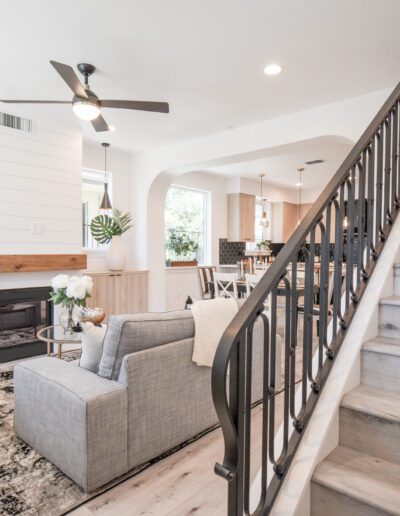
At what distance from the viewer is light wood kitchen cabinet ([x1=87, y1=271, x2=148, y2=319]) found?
518 cm

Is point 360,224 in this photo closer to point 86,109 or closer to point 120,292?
point 86,109

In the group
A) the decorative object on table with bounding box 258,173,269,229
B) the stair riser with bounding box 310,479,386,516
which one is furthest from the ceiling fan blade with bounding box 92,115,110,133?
the decorative object on table with bounding box 258,173,269,229

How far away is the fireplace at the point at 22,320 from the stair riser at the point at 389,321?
3.89m

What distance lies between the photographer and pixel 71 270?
4.75 meters

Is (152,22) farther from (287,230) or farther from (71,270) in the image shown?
(287,230)

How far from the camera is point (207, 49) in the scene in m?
2.96

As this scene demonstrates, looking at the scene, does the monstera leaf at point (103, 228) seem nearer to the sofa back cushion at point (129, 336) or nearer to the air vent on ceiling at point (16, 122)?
the air vent on ceiling at point (16, 122)

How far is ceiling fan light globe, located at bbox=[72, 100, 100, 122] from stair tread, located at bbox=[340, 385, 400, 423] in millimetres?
2729

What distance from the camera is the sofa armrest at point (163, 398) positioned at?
203 centimetres

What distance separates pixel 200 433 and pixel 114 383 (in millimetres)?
835

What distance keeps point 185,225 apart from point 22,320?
387 cm

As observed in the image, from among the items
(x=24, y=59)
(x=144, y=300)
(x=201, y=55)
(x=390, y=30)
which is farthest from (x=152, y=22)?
(x=144, y=300)

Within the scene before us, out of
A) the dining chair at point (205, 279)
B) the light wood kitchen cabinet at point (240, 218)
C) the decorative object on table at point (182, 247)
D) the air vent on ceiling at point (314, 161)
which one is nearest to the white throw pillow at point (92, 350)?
the decorative object on table at point (182, 247)

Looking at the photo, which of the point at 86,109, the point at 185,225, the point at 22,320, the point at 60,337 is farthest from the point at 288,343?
the point at 185,225
